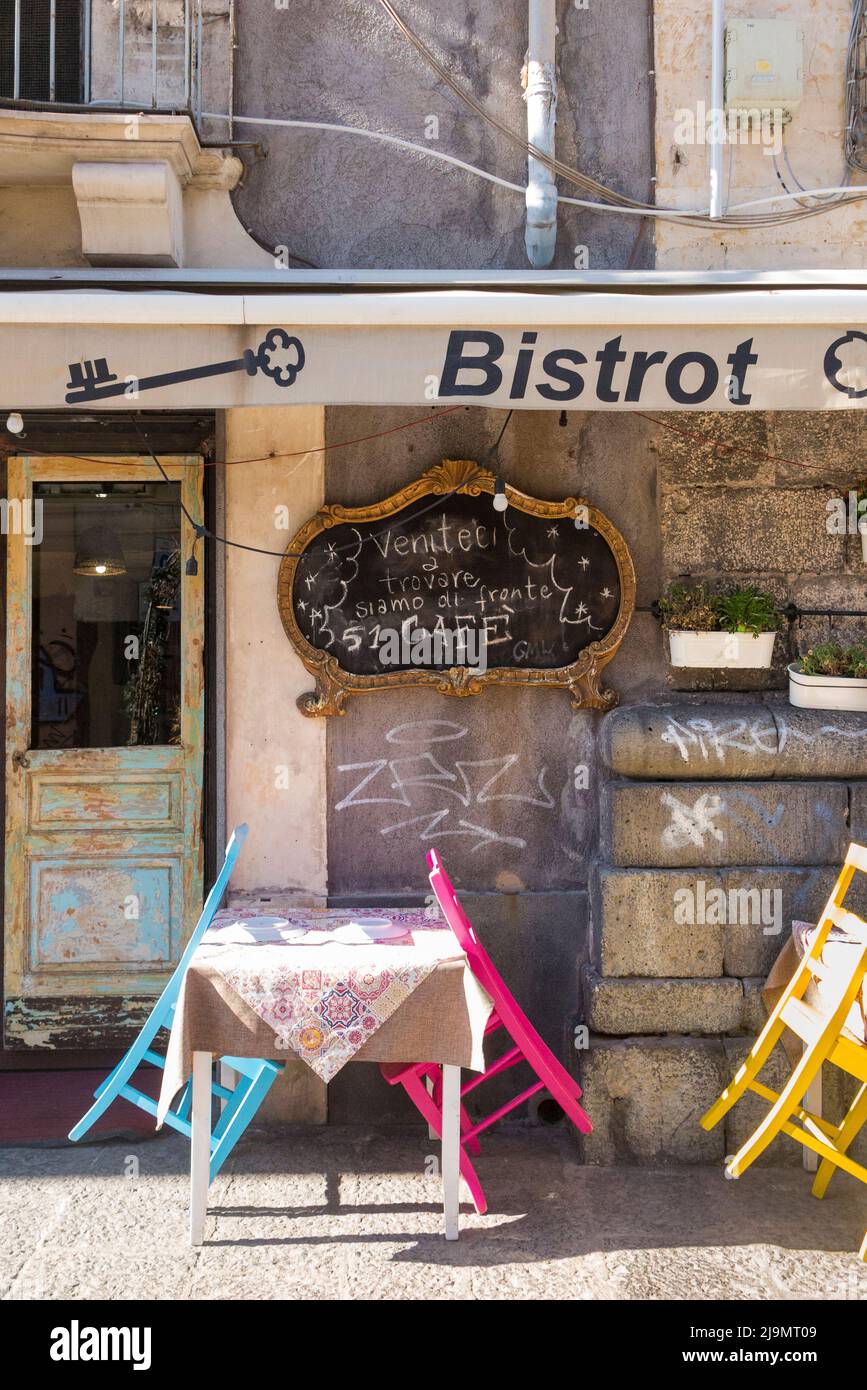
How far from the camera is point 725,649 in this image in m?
4.65

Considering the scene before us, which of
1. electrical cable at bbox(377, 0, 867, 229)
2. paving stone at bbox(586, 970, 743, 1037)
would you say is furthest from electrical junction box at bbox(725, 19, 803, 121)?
paving stone at bbox(586, 970, 743, 1037)

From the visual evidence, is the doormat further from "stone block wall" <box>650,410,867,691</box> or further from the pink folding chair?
"stone block wall" <box>650,410,867,691</box>

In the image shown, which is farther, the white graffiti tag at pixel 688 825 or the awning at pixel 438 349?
the white graffiti tag at pixel 688 825

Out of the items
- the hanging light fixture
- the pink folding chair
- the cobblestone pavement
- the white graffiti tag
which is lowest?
the cobblestone pavement

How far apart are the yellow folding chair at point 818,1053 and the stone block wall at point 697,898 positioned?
0.22 meters

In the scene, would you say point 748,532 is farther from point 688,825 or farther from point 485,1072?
point 485,1072

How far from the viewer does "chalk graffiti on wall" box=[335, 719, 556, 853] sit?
4.86m

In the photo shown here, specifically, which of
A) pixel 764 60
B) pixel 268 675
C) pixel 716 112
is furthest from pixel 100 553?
pixel 764 60

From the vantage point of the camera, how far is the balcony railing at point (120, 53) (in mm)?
4816

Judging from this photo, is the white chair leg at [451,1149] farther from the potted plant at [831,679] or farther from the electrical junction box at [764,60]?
the electrical junction box at [764,60]

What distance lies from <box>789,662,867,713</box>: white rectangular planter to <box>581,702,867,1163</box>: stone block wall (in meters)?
0.07

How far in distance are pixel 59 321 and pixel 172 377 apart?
16.2 inches

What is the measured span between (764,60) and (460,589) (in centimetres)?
261

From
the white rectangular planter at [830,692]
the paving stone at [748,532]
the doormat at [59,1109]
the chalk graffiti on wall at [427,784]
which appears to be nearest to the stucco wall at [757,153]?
the paving stone at [748,532]
